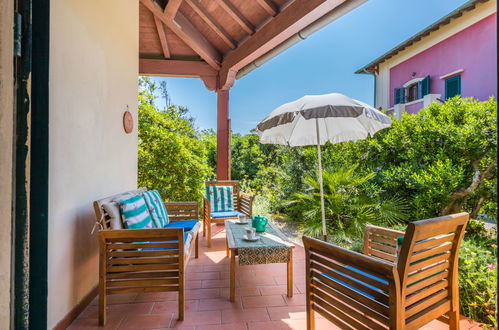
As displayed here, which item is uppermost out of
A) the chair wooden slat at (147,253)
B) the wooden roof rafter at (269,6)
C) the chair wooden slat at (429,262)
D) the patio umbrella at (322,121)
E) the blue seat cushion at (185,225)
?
the wooden roof rafter at (269,6)

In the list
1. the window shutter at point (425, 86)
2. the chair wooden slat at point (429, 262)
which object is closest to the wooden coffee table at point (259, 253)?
the chair wooden slat at point (429, 262)

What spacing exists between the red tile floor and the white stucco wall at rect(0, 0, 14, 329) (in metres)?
1.27

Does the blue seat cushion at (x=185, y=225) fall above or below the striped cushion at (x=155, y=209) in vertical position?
below

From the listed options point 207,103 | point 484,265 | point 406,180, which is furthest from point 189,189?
point 207,103

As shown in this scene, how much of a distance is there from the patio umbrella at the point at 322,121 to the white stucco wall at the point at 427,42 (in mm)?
6825

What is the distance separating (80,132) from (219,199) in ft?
8.14

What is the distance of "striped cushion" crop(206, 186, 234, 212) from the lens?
4301 millimetres

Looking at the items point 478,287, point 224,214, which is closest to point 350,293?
point 478,287

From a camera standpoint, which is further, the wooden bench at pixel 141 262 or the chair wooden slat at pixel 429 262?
the wooden bench at pixel 141 262

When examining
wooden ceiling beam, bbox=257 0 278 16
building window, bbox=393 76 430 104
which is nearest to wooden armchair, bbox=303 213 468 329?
wooden ceiling beam, bbox=257 0 278 16

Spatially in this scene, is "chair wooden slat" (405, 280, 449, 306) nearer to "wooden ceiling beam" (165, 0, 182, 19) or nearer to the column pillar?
the column pillar

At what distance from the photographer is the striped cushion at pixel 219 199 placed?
4.30 metres

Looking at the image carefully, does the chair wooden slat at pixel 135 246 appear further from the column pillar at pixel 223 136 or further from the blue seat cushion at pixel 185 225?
the column pillar at pixel 223 136

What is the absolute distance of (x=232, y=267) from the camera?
7.57ft
